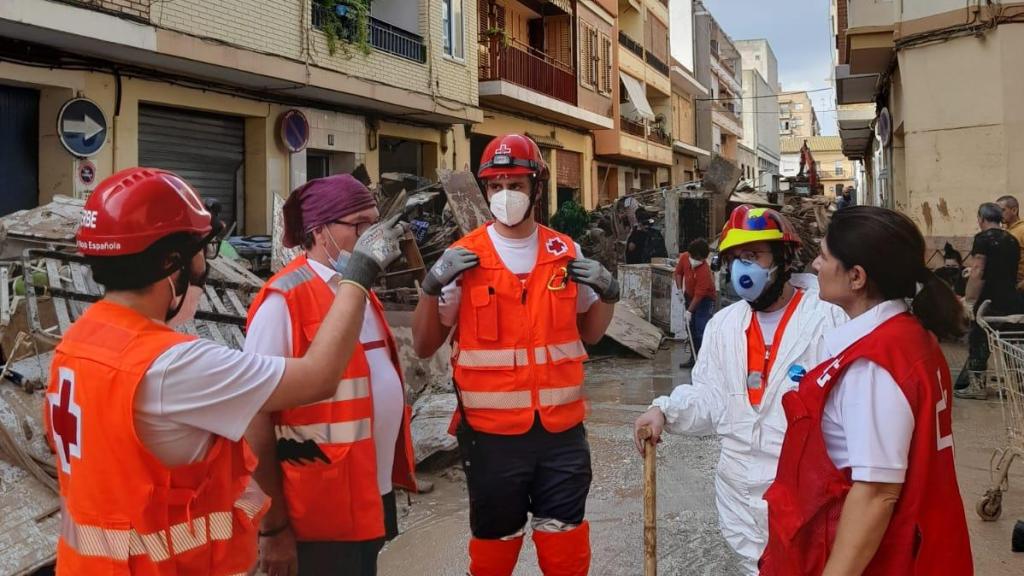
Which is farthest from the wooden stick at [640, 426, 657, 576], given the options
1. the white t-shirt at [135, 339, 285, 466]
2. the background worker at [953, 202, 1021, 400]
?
the background worker at [953, 202, 1021, 400]

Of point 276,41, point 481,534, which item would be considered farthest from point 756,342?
point 276,41

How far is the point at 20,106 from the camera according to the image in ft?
32.3

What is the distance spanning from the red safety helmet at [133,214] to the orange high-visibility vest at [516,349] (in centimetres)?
145

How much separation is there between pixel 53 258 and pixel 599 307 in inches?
167

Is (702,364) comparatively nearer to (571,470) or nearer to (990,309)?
(571,470)

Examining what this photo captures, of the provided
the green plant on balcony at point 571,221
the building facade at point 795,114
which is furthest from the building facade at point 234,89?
the building facade at point 795,114

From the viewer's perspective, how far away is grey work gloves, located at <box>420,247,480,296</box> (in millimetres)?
3123

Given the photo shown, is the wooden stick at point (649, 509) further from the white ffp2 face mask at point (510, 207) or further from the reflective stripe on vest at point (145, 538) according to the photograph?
the reflective stripe on vest at point (145, 538)

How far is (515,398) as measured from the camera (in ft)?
10.1

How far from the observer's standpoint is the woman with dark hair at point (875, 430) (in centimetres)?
171

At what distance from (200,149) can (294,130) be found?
1.64m

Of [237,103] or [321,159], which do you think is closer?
[237,103]

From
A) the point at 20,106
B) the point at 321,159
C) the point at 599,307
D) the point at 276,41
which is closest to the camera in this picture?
the point at 599,307

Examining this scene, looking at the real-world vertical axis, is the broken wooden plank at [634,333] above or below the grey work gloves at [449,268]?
below
